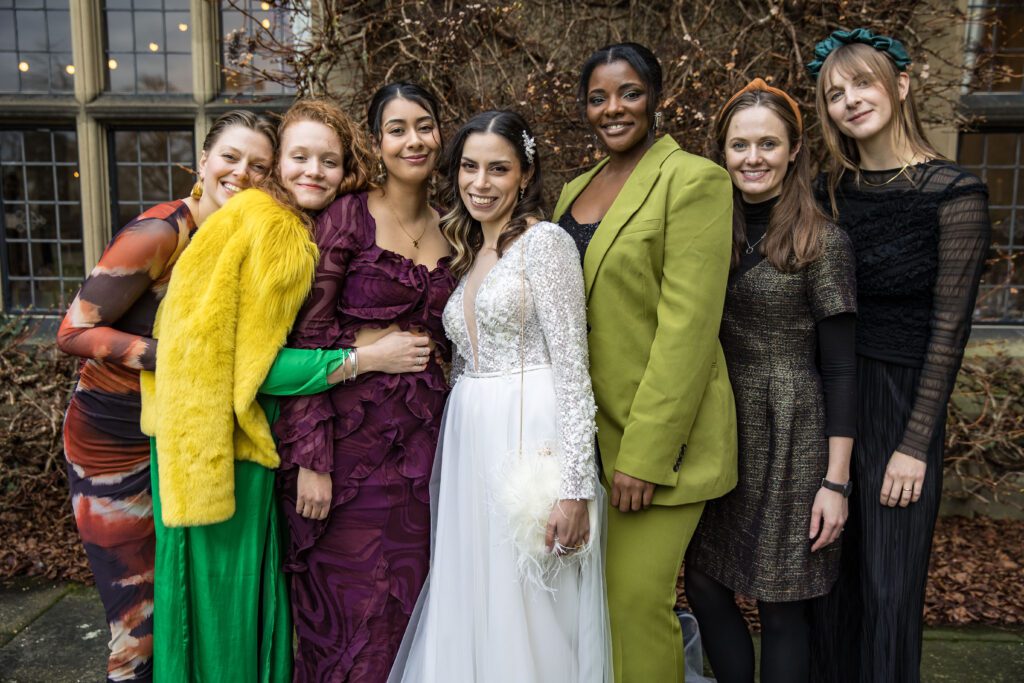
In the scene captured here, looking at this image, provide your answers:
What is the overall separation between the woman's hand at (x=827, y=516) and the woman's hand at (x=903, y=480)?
0.46ft

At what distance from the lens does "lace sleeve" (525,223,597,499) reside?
2020mm

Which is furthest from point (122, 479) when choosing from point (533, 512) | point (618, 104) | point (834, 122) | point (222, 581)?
point (834, 122)

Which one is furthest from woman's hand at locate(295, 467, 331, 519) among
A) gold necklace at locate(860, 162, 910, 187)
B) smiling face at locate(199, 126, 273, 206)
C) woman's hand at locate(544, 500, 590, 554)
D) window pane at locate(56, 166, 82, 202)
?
window pane at locate(56, 166, 82, 202)

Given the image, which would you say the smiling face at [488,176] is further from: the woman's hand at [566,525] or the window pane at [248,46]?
the window pane at [248,46]

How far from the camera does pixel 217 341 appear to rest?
6.85ft

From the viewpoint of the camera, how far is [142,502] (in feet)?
7.83

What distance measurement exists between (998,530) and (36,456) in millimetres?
6183

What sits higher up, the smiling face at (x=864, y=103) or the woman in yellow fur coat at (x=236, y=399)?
the smiling face at (x=864, y=103)

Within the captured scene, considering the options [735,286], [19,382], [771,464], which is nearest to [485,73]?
[735,286]

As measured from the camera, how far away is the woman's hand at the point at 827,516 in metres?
2.16

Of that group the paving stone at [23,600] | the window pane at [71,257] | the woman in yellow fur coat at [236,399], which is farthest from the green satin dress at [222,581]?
the window pane at [71,257]

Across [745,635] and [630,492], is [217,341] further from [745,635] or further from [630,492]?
[745,635]

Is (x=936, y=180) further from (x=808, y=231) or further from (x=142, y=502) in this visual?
(x=142, y=502)

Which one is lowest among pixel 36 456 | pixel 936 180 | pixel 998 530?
pixel 998 530
